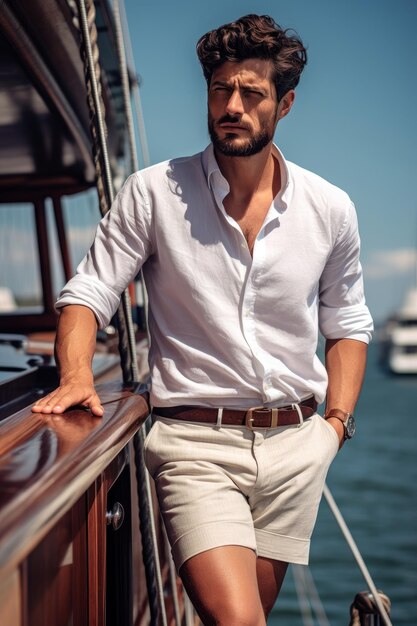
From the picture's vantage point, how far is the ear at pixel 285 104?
7.84 ft

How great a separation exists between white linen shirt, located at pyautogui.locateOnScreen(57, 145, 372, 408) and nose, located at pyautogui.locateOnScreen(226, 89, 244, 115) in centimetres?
16

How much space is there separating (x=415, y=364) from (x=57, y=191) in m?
78.1

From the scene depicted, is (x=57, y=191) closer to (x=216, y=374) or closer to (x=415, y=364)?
(x=216, y=374)

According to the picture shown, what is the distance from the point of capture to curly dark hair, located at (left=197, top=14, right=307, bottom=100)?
2.27m

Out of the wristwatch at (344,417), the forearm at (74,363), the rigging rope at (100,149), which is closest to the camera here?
the forearm at (74,363)

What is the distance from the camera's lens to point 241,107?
2.25 m

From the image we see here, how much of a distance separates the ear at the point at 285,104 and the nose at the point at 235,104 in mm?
160

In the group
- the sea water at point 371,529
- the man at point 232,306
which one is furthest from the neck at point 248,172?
the sea water at point 371,529

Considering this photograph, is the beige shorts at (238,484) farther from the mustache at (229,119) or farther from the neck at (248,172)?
the mustache at (229,119)

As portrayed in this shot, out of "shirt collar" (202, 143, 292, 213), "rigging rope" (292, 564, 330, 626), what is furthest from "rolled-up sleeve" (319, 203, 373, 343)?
"rigging rope" (292, 564, 330, 626)

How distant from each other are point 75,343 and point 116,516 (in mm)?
404

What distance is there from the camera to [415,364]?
3236 inches

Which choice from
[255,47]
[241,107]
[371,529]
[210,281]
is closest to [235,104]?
[241,107]

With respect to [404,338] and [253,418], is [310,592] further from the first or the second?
[404,338]
